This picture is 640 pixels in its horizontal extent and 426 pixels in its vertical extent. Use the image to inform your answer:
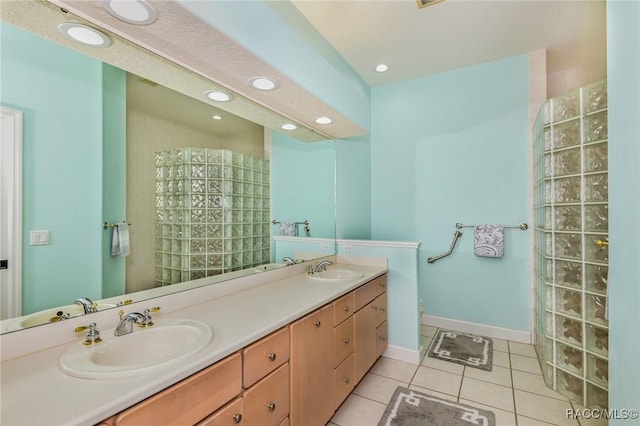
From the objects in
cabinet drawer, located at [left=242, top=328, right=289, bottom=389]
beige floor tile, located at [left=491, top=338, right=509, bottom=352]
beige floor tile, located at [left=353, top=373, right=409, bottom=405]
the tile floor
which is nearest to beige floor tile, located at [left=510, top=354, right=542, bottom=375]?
the tile floor

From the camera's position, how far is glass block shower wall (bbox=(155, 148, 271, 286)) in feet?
4.82

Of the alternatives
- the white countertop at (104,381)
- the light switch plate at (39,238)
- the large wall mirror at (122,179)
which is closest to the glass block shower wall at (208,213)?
the large wall mirror at (122,179)

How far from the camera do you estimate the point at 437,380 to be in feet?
7.29

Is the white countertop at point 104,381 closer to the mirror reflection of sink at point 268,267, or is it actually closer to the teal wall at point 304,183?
the mirror reflection of sink at point 268,267

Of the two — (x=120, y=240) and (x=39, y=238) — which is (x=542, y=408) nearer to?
(x=120, y=240)

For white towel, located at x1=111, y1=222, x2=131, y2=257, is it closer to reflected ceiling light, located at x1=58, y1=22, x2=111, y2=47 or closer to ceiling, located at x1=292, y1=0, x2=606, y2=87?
reflected ceiling light, located at x1=58, y1=22, x2=111, y2=47

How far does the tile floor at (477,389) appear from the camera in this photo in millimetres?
1813

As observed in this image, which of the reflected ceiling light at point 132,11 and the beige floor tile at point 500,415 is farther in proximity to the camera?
the beige floor tile at point 500,415

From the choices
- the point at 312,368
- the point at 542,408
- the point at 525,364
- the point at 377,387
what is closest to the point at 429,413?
the point at 377,387

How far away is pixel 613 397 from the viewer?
1.26 meters

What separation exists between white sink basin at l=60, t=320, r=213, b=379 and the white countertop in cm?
2

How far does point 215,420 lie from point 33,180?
3.48ft

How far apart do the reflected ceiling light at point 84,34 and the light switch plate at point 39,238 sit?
0.75m

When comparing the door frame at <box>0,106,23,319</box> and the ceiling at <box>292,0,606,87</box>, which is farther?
the ceiling at <box>292,0,606,87</box>
